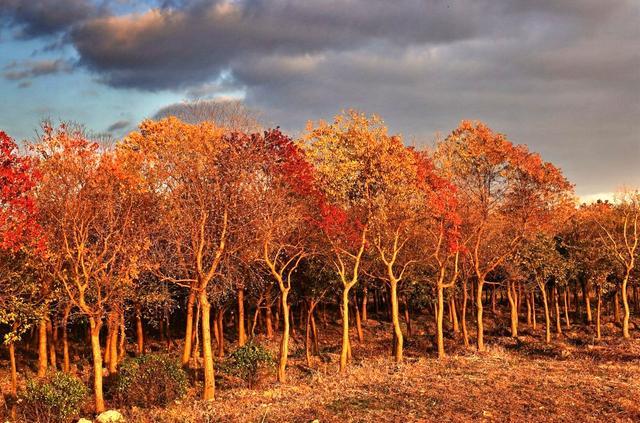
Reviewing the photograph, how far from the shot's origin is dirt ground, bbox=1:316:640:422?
2189 centimetres

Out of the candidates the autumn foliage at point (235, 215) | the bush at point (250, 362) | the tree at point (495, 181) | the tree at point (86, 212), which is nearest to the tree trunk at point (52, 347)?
the autumn foliage at point (235, 215)

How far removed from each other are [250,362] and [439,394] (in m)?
11.6

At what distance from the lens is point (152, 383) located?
27.8 meters

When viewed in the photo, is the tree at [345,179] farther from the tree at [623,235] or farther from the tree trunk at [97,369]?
the tree at [623,235]

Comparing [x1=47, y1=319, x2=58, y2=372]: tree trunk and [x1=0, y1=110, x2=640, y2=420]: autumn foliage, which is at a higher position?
[x1=0, y1=110, x2=640, y2=420]: autumn foliage

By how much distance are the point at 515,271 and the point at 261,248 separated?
3087 cm

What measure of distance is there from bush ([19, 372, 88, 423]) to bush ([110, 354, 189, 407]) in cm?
264

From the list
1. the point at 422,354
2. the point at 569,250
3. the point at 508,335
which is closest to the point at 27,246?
the point at 422,354

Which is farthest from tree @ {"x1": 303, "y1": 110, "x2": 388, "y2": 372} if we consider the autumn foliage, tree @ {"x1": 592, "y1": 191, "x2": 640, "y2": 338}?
tree @ {"x1": 592, "y1": 191, "x2": 640, "y2": 338}

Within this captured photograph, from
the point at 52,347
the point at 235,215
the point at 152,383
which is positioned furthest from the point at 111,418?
the point at 52,347

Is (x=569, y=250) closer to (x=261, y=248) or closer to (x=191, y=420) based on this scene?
(x=261, y=248)

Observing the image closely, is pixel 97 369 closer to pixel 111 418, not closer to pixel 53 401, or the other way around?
pixel 53 401

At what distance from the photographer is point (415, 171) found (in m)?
37.4

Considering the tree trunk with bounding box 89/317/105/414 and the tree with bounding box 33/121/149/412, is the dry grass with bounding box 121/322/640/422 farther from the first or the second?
the tree with bounding box 33/121/149/412
